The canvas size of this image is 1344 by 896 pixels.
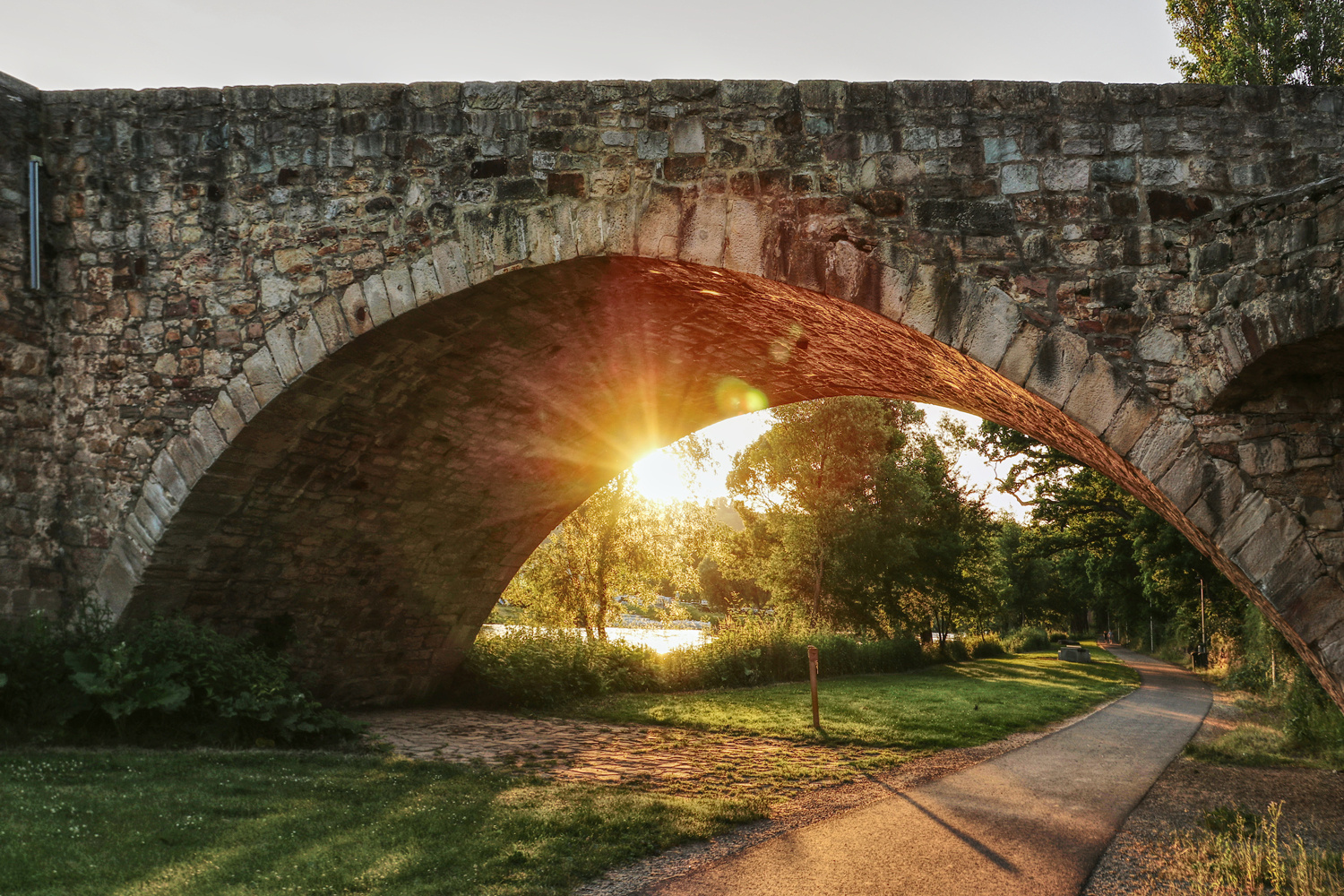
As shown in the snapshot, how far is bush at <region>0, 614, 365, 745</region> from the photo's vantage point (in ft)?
21.7

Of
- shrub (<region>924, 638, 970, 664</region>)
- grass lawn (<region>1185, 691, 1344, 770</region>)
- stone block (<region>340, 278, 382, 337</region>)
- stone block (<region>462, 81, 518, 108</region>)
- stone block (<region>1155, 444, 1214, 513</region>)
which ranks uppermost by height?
stone block (<region>462, 81, 518, 108</region>)

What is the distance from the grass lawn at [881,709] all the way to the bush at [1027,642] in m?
16.9

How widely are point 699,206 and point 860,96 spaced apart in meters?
1.24

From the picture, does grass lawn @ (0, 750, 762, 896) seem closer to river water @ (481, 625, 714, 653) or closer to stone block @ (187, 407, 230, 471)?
stone block @ (187, 407, 230, 471)

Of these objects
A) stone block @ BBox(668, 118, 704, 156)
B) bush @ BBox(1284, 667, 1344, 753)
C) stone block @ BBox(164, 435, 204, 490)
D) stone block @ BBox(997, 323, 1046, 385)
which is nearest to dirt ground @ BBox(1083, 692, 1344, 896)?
bush @ BBox(1284, 667, 1344, 753)

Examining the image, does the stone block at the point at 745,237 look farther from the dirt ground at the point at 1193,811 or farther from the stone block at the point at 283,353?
the dirt ground at the point at 1193,811

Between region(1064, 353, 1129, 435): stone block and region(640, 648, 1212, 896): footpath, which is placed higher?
region(1064, 353, 1129, 435): stone block

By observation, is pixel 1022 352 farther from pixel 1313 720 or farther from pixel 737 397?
pixel 1313 720

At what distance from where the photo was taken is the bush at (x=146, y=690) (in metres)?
6.60

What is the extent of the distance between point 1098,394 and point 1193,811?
3.49m

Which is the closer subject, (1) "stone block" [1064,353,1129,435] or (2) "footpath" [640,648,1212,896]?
(2) "footpath" [640,648,1212,896]

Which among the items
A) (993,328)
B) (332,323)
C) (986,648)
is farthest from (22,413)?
(986,648)

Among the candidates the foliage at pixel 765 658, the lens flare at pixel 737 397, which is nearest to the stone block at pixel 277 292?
the lens flare at pixel 737 397

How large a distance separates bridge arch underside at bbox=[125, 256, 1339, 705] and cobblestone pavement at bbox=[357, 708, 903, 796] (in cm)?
147
